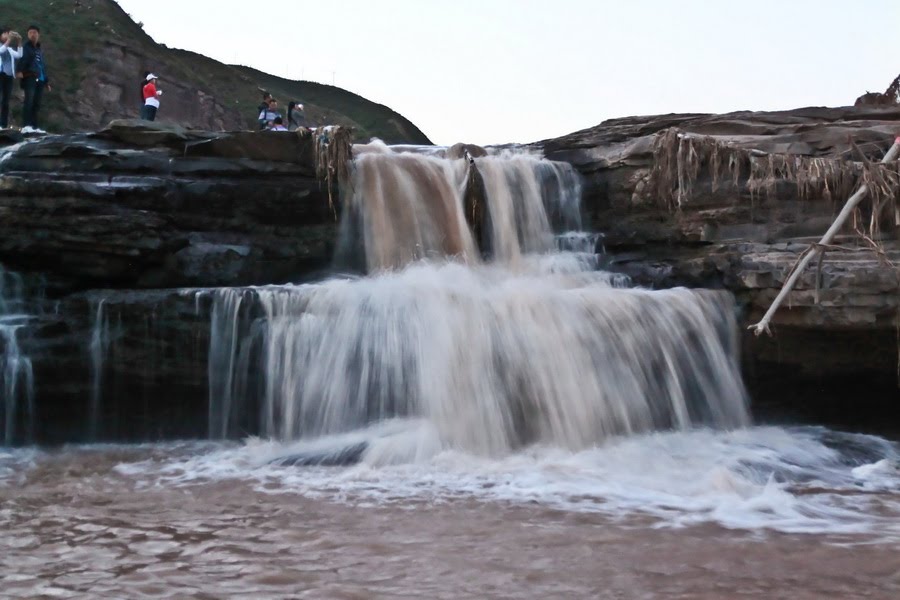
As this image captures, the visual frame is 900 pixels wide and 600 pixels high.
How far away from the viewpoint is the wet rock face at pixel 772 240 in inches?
327

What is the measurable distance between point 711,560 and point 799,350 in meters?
5.48

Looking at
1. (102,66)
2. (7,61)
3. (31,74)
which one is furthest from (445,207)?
(102,66)

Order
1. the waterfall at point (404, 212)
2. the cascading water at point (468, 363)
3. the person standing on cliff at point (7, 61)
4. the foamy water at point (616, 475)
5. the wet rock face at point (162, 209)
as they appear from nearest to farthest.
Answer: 1. the foamy water at point (616, 475)
2. the cascading water at point (468, 363)
3. the wet rock face at point (162, 209)
4. the waterfall at point (404, 212)
5. the person standing on cliff at point (7, 61)

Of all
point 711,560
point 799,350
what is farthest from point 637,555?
point 799,350

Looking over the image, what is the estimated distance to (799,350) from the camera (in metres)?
9.04

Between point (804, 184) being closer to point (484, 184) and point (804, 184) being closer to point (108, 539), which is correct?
point (484, 184)

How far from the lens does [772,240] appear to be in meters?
9.37

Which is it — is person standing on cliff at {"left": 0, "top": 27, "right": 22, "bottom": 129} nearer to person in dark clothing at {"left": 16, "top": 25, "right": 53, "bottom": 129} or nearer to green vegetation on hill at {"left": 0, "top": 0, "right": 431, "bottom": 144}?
person in dark clothing at {"left": 16, "top": 25, "right": 53, "bottom": 129}

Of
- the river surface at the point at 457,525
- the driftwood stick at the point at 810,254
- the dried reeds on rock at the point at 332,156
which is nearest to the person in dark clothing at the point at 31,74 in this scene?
the dried reeds on rock at the point at 332,156

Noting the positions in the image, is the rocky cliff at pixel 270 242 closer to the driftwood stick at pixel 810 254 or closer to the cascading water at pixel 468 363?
the driftwood stick at pixel 810 254

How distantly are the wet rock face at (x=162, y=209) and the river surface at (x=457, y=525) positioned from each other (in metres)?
2.07

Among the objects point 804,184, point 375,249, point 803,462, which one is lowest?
point 803,462

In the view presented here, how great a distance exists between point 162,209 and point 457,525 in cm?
578

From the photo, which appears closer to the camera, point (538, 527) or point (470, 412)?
point (538, 527)
